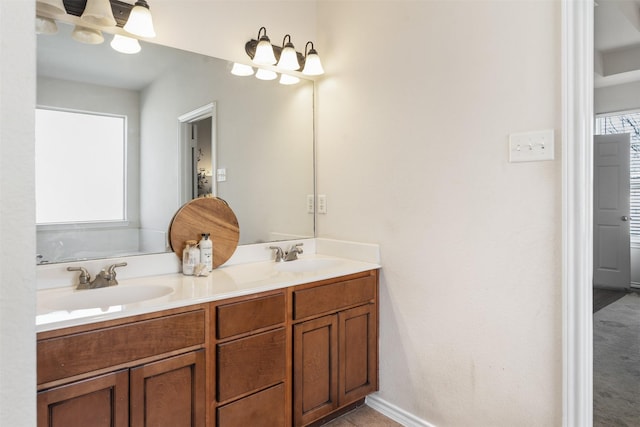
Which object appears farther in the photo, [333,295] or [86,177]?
[333,295]

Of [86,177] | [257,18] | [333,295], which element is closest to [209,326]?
→ [333,295]

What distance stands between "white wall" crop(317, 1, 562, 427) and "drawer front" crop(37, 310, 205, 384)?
3.62ft

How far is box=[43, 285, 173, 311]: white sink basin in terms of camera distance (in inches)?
57.5

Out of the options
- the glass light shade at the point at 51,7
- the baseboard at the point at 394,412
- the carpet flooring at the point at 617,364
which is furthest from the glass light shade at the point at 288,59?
the carpet flooring at the point at 617,364

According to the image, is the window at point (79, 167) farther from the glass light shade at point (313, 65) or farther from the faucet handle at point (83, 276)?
the glass light shade at point (313, 65)

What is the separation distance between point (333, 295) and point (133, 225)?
3.38 ft

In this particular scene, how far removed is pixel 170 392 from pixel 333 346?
0.80m

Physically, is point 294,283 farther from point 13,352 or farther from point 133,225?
point 13,352

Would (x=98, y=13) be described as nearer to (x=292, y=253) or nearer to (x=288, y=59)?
(x=288, y=59)

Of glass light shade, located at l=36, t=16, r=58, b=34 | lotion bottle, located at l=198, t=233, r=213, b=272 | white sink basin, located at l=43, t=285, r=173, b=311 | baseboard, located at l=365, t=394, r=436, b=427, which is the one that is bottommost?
baseboard, located at l=365, t=394, r=436, b=427

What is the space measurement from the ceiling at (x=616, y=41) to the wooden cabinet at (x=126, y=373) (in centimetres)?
233

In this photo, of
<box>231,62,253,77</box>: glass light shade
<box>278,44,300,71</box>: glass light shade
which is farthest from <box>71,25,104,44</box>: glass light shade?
<box>278,44,300,71</box>: glass light shade

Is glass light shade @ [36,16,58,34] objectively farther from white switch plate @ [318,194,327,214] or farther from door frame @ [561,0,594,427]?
door frame @ [561,0,594,427]

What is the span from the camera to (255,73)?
2.25 m
